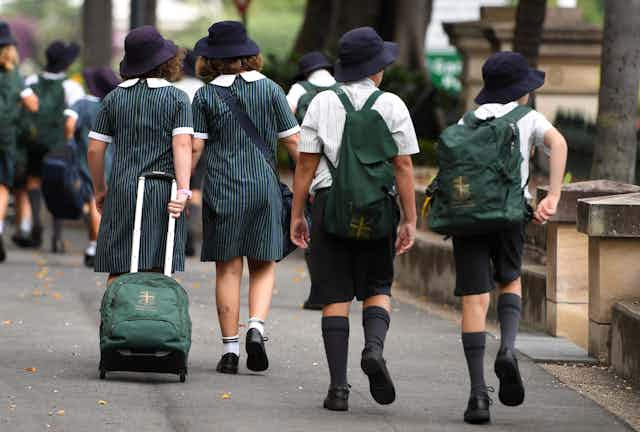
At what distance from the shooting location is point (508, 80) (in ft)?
25.5

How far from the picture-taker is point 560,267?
10.9 m

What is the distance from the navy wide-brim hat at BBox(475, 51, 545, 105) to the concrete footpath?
4.74ft

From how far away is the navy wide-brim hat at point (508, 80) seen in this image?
25.4 feet

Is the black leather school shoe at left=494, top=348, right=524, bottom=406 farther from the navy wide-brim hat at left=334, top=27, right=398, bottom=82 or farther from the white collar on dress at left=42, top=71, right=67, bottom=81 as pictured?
the white collar on dress at left=42, top=71, right=67, bottom=81

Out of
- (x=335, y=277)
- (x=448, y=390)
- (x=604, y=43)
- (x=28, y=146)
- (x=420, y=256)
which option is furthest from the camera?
(x=28, y=146)

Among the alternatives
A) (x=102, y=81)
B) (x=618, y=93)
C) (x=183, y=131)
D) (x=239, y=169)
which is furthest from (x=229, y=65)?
(x=102, y=81)

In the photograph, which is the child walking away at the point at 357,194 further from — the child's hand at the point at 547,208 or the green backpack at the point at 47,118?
the green backpack at the point at 47,118

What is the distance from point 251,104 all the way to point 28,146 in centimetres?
780

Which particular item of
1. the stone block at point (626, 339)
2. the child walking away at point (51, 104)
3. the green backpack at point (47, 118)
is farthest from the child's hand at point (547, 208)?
the green backpack at point (47, 118)

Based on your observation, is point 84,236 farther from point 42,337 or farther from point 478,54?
point 42,337

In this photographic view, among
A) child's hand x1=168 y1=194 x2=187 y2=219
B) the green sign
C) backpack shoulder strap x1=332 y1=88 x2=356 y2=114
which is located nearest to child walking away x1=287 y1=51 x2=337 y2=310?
child's hand x1=168 y1=194 x2=187 y2=219

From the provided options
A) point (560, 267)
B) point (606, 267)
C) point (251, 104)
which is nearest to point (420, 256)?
point (560, 267)

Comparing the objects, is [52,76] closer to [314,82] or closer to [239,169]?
[314,82]

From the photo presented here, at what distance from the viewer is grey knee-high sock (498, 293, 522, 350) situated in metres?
7.73
